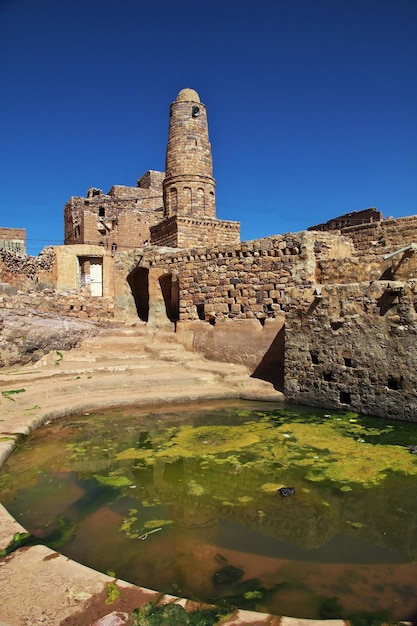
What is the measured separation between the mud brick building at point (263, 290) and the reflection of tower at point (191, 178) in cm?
4

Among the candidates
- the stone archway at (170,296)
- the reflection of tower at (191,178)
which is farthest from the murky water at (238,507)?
the reflection of tower at (191,178)

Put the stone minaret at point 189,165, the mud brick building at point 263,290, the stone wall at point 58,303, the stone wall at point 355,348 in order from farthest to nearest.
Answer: the stone minaret at point 189,165
the stone wall at point 58,303
the mud brick building at point 263,290
the stone wall at point 355,348

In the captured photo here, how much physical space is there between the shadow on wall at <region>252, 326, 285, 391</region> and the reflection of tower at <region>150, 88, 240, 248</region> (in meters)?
8.28

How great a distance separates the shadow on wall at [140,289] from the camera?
16.5 meters

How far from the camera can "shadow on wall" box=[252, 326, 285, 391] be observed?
34.3 feet

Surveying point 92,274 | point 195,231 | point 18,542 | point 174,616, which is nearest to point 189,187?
point 195,231

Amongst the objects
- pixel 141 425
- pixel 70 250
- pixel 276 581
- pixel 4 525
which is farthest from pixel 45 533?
pixel 70 250

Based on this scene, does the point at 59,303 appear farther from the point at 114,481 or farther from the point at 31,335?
the point at 114,481

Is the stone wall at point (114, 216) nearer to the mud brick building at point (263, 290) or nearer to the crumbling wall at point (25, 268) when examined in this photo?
the mud brick building at point (263, 290)

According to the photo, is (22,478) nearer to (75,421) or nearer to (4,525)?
(4,525)

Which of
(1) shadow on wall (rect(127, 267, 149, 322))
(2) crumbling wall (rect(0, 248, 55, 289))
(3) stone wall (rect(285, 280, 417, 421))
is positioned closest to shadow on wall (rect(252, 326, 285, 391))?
(3) stone wall (rect(285, 280, 417, 421))

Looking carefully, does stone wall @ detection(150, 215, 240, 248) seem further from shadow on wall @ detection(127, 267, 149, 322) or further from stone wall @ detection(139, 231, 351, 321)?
stone wall @ detection(139, 231, 351, 321)

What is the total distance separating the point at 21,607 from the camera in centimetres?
264

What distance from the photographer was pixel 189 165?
1852 centimetres
